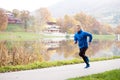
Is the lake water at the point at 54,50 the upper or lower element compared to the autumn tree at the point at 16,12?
upper

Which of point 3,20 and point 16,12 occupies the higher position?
point 16,12

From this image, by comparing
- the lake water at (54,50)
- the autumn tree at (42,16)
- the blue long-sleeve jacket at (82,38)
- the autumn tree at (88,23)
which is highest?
the blue long-sleeve jacket at (82,38)

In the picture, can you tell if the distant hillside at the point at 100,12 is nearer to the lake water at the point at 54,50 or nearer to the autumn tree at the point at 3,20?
the autumn tree at the point at 3,20

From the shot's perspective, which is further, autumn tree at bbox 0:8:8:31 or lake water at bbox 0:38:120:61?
autumn tree at bbox 0:8:8:31

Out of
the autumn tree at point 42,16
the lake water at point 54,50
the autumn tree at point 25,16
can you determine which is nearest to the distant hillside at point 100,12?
the autumn tree at point 42,16

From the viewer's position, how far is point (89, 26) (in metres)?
93.6

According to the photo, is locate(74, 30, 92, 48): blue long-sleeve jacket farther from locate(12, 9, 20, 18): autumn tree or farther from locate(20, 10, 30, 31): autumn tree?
locate(12, 9, 20, 18): autumn tree

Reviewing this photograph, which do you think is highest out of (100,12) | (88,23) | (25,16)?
(25,16)

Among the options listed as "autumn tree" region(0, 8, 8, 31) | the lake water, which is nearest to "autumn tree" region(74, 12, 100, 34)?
"autumn tree" region(0, 8, 8, 31)

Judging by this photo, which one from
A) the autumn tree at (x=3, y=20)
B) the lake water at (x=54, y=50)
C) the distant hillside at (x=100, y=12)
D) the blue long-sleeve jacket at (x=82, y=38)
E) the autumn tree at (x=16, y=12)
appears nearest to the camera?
the blue long-sleeve jacket at (x=82, y=38)

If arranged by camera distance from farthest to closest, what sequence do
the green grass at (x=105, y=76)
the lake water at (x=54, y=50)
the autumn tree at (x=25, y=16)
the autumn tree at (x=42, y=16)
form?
the autumn tree at (x=42, y=16) < the autumn tree at (x=25, y=16) < the lake water at (x=54, y=50) < the green grass at (x=105, y=76)

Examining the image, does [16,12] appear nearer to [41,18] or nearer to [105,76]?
[41,18]

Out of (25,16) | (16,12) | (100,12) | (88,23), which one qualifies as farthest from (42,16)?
(100,12)

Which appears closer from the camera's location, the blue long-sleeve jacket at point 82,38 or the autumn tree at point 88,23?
the blue long-sleeve jacket at point 82,38
